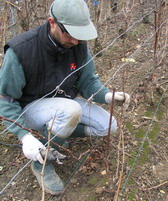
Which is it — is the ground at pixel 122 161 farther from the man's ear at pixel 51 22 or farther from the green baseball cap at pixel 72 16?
the man's ear at pixel 51 22

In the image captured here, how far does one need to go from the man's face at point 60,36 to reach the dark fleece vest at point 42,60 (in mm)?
48

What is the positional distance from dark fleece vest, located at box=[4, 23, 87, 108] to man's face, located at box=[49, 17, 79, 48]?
0.05m

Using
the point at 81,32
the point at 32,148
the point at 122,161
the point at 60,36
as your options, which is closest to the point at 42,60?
the point at 60,36

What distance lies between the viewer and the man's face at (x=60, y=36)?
150cm

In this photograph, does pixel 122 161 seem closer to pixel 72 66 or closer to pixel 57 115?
pixel 57 115

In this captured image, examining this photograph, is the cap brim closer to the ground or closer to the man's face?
the man's face

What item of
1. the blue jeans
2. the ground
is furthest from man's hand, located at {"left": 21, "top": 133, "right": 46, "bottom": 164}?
the ground

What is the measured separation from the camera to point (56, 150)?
6.04 feet

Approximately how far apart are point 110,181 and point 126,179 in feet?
0.38

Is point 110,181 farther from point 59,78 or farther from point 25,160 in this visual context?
point 59,78

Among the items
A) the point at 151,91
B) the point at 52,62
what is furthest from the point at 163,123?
the point at 52,62

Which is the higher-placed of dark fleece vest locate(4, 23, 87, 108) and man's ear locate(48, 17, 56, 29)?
man's ear locate(48, 17, 56, 29)

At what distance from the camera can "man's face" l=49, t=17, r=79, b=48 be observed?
1.50 metres

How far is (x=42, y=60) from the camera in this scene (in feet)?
5.38
